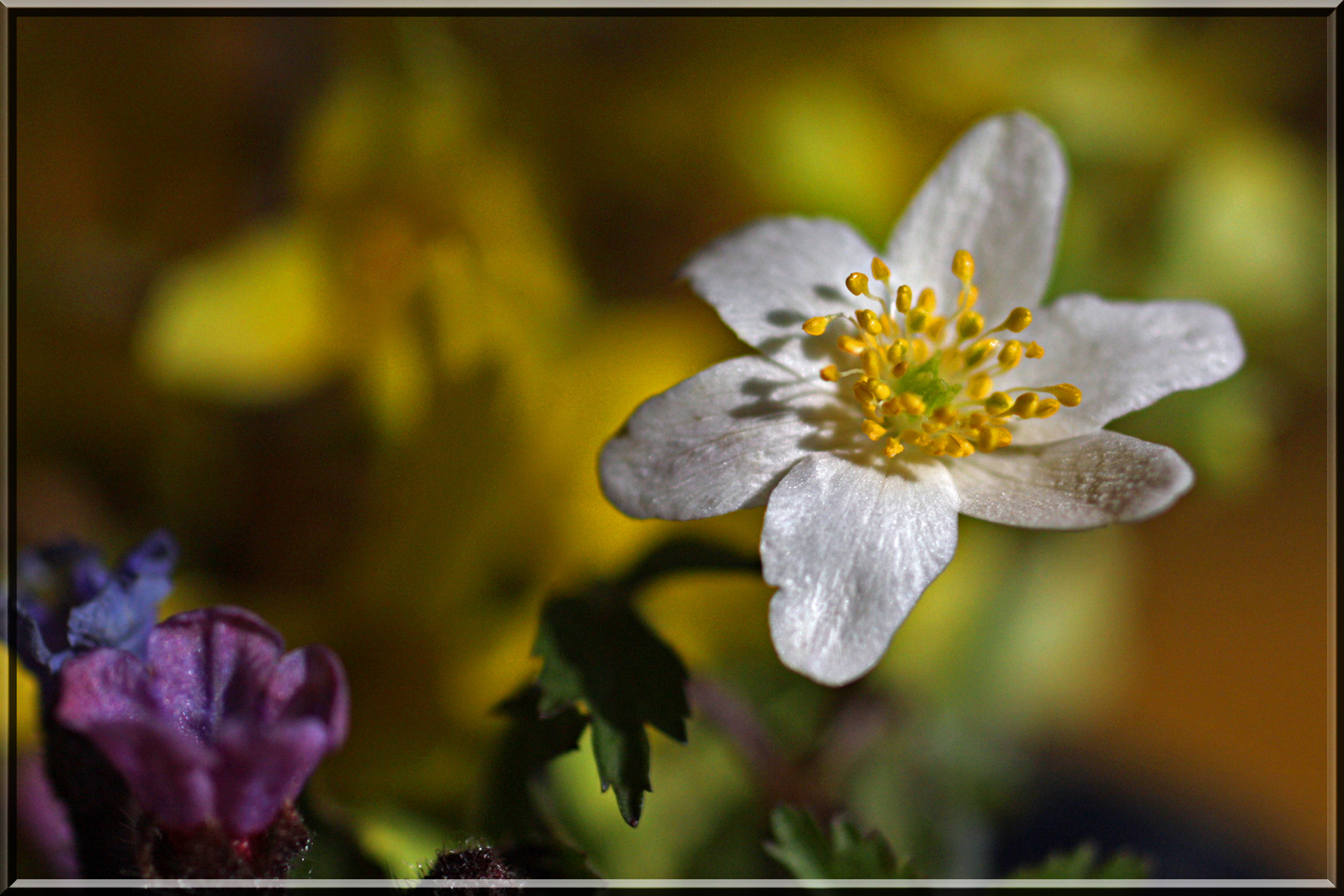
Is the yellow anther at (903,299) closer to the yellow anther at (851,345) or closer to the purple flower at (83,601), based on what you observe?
the yellow anther at (851,345)

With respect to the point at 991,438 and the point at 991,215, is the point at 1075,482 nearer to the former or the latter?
the point at 991,438

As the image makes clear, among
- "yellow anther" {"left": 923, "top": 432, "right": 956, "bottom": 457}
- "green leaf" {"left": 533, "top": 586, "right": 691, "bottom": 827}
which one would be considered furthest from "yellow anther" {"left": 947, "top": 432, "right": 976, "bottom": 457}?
"green leaf" {"left": 533, "top": 586, "right": 691, "bottom": 827}

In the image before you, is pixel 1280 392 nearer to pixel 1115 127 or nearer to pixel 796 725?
pixel 1115 127

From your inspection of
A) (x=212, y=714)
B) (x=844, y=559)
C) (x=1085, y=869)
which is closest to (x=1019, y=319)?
(x=844, y=559)

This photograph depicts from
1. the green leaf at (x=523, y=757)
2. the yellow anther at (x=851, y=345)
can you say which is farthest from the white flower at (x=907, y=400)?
the green leaf at (x=523, y=757)

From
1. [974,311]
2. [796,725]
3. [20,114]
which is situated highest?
[20,114]

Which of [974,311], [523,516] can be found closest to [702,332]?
[523,516]
